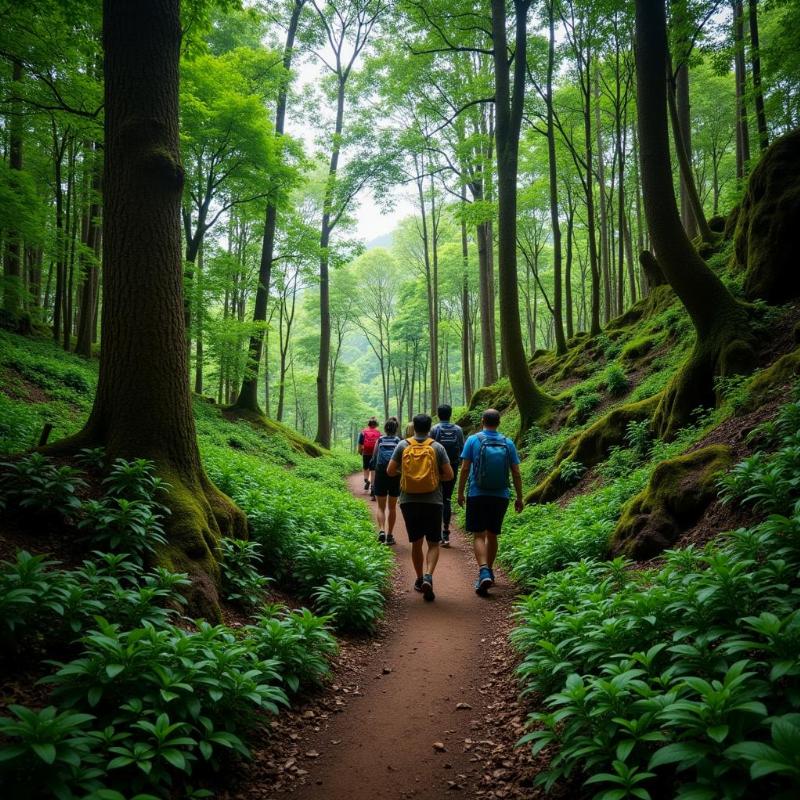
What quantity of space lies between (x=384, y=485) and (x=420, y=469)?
103 inches

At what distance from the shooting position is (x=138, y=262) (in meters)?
4.64

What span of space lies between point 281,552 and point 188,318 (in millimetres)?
12273

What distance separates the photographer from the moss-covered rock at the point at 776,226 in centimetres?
697

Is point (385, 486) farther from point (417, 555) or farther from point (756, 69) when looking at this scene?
point (756, 69)

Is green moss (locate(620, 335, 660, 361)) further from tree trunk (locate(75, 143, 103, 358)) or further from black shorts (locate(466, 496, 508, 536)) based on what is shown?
tree trunk (locate(75, 143, 103, 358))

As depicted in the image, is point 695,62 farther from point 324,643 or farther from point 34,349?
point 34,349

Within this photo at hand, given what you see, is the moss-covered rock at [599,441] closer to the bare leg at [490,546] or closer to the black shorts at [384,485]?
the black shorts at [384,485]

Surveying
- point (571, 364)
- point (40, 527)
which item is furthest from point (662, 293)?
point (40, 527)

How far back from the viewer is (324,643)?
409 cm

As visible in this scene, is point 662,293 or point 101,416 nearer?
point 101,416

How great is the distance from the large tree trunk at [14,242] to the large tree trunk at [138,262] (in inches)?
331

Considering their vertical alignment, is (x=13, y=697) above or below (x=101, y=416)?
below

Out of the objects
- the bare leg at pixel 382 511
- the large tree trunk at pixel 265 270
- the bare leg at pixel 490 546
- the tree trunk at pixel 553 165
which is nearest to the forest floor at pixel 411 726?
the bare leg at pixel 490 546

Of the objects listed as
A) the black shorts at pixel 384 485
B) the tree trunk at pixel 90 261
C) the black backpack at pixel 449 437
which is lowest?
the black shorts at pixel 384 485
